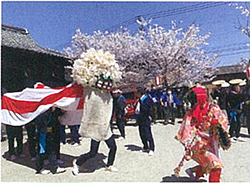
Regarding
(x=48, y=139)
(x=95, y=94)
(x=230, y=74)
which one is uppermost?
(x=230, y=74)

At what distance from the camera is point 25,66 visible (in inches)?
360

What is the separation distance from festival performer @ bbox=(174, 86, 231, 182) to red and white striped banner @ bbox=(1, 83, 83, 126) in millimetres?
2151

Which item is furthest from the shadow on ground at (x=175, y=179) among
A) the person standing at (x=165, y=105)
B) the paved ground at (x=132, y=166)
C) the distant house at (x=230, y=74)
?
the distant house at (x=230, y=74)

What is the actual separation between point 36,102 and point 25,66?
14.7 ft

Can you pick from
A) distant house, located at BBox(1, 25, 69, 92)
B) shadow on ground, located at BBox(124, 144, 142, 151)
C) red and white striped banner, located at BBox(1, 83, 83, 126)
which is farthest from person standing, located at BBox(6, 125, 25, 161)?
distant house, located at BBox(1, 25, 69, 92)

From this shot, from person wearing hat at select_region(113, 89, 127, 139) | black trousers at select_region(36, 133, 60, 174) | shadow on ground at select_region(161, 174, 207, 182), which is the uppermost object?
person wearing hat at select_region(113, 89, 127, 139)

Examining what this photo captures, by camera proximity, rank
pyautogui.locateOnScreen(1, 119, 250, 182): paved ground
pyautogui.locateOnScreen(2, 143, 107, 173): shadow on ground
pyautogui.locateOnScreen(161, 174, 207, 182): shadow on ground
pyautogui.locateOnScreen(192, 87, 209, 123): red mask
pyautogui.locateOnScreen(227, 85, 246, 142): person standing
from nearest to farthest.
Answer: pyautogui.locateOnScreen(192, 87, 209, 123): red mask
pyautogui.locateOnScreen(161, 174, 207, 182): shadow on ground
pyautogui.locateOnScreen(1, 119, 250, 182): paved ground
pyautogui.locateOnScreen(2, 143, 107, 173): shadow on ground
pyautogui.locateOnScreen(227, 85, 246, 142): person standing

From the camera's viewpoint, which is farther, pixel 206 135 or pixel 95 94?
pixel 95 94

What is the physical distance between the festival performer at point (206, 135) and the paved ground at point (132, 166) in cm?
78

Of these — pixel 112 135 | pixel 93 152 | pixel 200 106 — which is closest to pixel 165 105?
pixel 112 135

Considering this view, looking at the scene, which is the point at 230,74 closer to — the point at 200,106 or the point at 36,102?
the point at 200,106

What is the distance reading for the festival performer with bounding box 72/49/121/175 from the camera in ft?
15.2

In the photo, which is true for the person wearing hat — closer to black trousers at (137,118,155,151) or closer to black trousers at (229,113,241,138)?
black trousers at (137,118,155,151)

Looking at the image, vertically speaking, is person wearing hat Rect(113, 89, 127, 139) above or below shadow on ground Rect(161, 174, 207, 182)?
above
